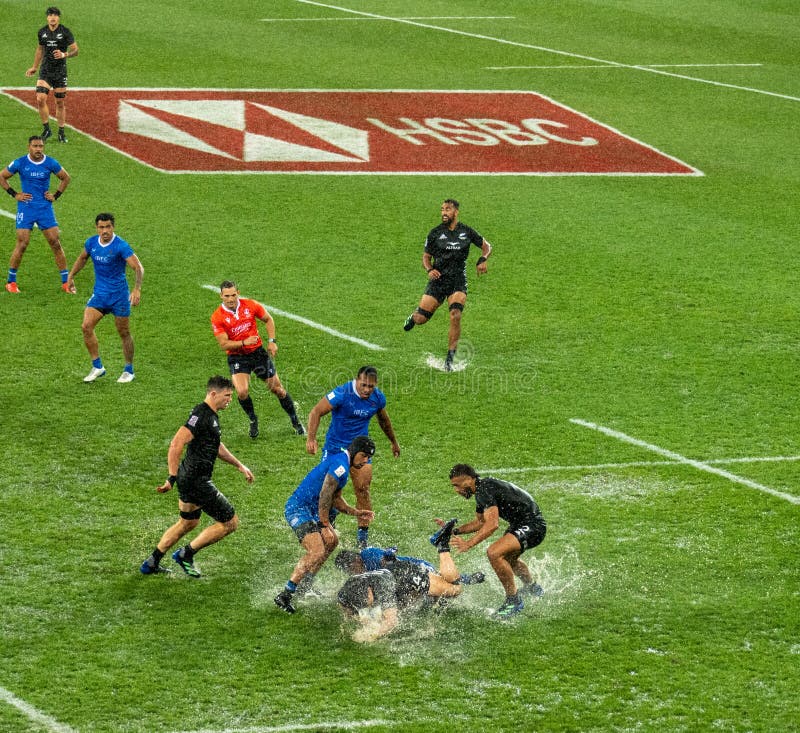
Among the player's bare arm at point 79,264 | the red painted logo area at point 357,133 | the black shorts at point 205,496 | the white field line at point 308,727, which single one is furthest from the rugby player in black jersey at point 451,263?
the red painted logo area at point 357,133

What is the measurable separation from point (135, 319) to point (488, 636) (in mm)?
10157

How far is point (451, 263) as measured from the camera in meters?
19.5

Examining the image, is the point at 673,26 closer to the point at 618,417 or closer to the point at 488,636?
the point at 618,417

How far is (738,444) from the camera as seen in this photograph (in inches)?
669

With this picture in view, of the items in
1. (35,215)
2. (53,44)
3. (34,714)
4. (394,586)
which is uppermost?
(53,44)

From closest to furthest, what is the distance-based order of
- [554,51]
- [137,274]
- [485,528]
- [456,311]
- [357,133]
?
[485,528] < [137,274] < [456,311] < [357,133] < [554,51]

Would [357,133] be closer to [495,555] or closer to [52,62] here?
[52,62]

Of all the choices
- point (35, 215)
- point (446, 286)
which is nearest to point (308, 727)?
point (446, 286)

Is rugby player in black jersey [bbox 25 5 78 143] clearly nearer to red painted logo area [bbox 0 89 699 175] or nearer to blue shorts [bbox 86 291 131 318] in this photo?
red painted logo area [bbox 0 89 699 175]

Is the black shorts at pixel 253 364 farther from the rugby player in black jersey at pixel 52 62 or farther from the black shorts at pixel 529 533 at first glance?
the rugby player in black jersey at pixel 52 62

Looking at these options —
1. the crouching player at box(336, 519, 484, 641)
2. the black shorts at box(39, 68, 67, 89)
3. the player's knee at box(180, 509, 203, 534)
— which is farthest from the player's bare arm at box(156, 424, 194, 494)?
the black shorts at box(39, 68, 67, 89)

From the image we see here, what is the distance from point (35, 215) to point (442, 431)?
8.16m

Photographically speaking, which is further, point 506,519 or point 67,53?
point 67,53

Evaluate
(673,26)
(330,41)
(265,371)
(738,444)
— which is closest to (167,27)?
(330,41)
